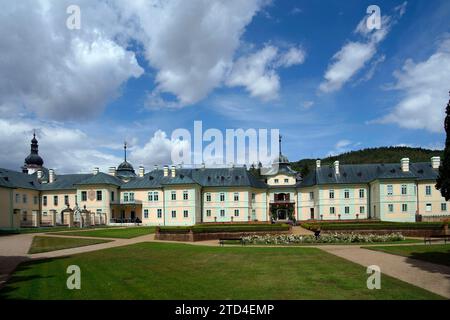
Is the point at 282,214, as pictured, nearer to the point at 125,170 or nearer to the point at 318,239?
the point at 125,170

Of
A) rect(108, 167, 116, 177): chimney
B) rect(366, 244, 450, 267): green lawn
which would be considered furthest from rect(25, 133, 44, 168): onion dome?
rect(366, 244, 450, 267): green lawn

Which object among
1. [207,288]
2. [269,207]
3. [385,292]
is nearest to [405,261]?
[385,292]

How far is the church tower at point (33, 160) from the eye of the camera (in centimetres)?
7281

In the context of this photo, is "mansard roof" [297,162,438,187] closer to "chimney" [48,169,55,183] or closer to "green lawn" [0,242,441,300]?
"green lawn" [0,242,441,300]

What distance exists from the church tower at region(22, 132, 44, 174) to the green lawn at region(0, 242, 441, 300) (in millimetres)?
61831

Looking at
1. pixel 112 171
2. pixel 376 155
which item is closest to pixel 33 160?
pixel 112 171

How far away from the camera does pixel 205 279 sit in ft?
40.5

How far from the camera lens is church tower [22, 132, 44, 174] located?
72812 mm

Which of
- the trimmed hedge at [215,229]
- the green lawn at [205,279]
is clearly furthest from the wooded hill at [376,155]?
the green lawn at [205,279]

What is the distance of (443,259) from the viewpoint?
16.5 m

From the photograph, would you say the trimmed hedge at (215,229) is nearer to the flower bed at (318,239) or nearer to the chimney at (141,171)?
the flower bed at (318,239)
